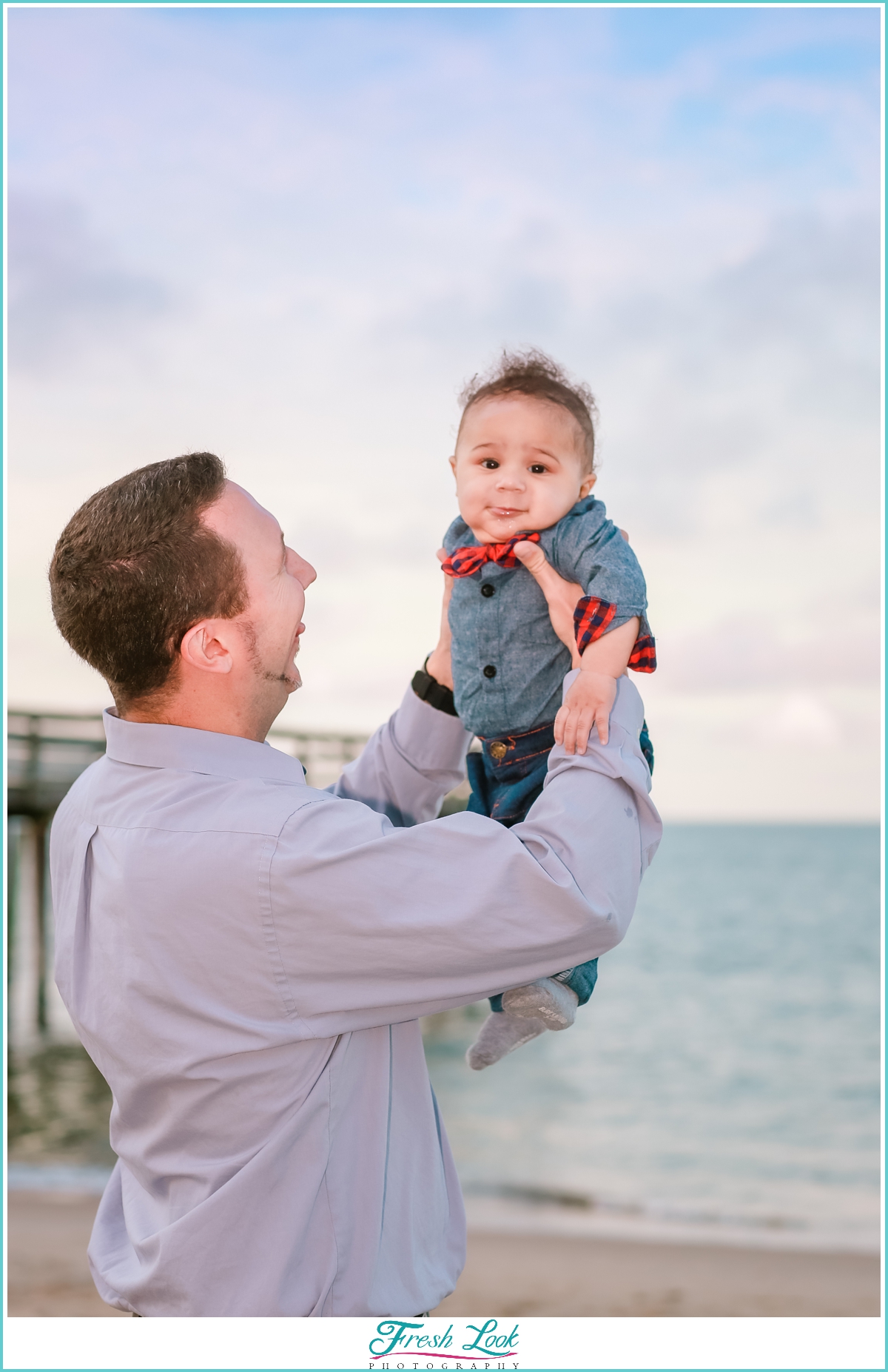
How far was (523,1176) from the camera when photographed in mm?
11289

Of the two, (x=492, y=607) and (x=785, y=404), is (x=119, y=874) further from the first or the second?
(x=785, y=404)

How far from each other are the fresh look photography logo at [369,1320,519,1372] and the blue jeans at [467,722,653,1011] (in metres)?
0.62

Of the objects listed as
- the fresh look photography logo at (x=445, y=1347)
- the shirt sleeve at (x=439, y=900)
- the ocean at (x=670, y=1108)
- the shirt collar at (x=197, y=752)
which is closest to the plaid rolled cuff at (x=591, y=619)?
the shirt sleeve at (x=439, y=900)

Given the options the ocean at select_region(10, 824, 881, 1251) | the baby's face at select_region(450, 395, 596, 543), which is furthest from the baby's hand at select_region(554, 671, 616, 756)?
the ocean at select_region(10, 824, 881, 1251)

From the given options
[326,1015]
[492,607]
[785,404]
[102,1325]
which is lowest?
[102,1325]

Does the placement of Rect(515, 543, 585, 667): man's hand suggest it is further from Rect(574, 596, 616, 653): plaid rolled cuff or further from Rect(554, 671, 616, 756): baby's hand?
Rect(554, 671, 616, 756): baby's hand

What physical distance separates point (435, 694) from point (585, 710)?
2.29ft

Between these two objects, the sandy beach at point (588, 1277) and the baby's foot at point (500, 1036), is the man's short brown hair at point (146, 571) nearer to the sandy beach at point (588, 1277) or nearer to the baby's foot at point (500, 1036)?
the baby's foot at point (500, 1036)

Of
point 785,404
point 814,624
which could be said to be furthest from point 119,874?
point 814,624

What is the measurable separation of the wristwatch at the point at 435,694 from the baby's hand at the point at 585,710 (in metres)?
0.60

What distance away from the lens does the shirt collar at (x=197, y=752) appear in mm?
2035

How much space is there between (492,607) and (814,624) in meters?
34.7

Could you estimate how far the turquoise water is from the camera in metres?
11.3

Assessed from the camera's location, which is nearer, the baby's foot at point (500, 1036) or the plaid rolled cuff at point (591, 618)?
the plaid rolled cuff at point (591, 618)
